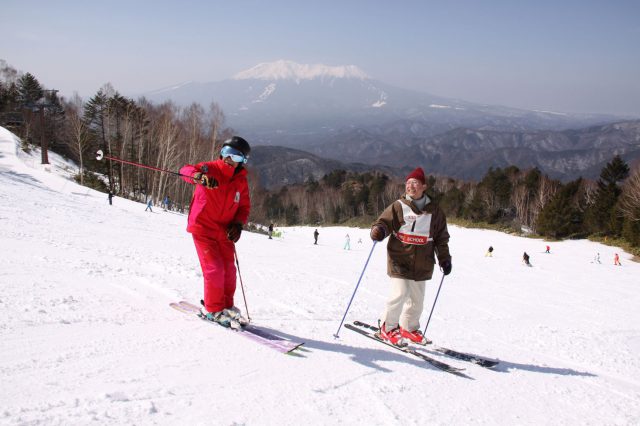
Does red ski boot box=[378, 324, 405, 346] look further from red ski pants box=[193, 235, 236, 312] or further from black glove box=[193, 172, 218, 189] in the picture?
black glove box=[193, 172, 218, 189]

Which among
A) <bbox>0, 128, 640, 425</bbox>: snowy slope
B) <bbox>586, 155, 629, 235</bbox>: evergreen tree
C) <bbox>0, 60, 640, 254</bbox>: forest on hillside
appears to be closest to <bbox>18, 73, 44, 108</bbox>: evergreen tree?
<bbox>0, 60, 640, 254</bbox>: forest on hillside

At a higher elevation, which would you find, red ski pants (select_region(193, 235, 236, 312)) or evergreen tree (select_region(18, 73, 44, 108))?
evergreen tree (select_region(18, 73, 44, 108))

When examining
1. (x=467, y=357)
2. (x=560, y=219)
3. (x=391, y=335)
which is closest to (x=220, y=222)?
(x=391, y=335)

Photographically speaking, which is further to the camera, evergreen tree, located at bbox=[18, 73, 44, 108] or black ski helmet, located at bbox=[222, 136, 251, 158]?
evergreen tree, located at bbox=[18, 73, 44, 108]

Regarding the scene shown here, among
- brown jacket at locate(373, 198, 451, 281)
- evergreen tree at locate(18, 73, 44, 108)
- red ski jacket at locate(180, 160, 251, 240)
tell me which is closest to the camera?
red ski jacket at locate(180, 160, 251, 240)

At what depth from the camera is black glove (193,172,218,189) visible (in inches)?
151

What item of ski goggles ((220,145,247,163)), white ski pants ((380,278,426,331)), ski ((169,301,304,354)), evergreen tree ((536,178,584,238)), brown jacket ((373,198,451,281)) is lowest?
evergreen tree ((536,178,584,238))

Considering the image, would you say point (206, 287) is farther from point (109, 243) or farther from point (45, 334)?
point (109, 243)

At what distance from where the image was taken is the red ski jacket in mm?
4062

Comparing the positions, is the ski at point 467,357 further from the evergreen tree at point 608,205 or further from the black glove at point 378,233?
the evergreen tree at point 608,205

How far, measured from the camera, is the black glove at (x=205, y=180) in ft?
12.6

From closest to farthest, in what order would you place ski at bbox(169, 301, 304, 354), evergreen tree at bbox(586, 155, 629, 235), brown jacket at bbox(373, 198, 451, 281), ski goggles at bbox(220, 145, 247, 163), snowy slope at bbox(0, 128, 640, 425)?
snowy slope at bbox(0, 128, 640, 425) → ski at bbox(169, 301, 304, 354) → ski goggles at bbox(220, 145, 247, 163) → brown jacket at bbox(373, 198, 451, 281) → evergreen tree at bbox(586, 155, 629, 235)

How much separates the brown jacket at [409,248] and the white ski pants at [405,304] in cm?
10

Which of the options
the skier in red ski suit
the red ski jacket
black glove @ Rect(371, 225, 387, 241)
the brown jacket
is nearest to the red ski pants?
the skier in red ski suit
